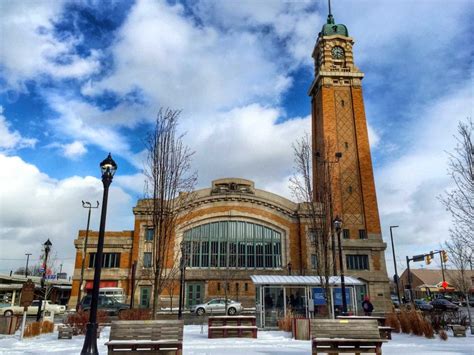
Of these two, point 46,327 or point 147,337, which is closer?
point 147,337

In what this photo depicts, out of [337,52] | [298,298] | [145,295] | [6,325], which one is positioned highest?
[337,52]

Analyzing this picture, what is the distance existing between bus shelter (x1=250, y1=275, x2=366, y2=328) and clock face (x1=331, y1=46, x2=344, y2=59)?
104 ft

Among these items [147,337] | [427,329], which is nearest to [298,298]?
[427,329]

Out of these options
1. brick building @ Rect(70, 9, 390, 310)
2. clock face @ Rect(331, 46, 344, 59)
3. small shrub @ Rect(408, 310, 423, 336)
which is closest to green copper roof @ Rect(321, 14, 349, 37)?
clock face @ Rect(331, 46, 344, 59)

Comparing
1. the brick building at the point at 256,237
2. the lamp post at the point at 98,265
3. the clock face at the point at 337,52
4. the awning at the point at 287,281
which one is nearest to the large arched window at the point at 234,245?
the brick building at the point at 256,237

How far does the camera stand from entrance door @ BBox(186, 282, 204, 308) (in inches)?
1422

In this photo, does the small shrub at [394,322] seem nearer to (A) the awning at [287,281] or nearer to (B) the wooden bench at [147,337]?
(A) the awning at [287,281]

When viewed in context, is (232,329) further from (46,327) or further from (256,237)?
(256,237)

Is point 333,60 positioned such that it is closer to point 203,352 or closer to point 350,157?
point 350,157

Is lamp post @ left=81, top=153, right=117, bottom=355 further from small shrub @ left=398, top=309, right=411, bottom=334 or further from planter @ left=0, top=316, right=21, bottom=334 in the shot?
small shrub @ left=398, top=309, right=411, bottom=334

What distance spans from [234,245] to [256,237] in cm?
260

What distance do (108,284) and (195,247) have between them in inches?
361

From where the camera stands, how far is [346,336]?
8805mm

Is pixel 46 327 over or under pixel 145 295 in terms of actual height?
under
